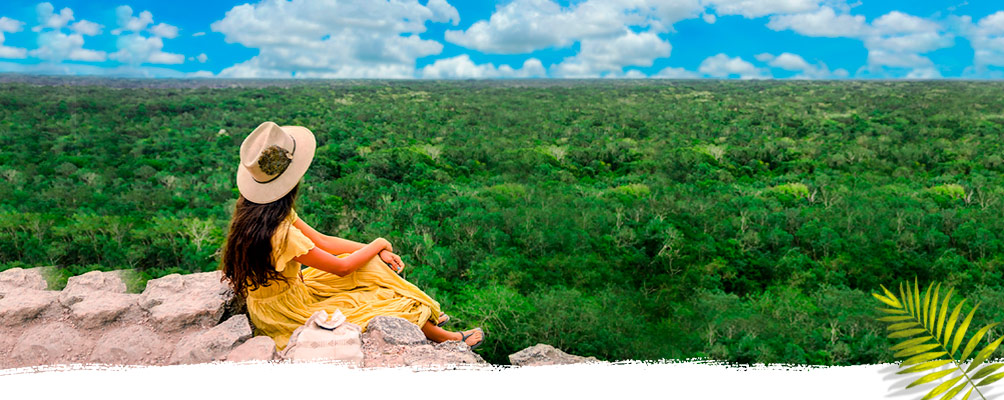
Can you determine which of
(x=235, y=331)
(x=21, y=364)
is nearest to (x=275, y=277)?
(x=235, y=331)

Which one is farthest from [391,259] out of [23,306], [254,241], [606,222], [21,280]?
[606,222]

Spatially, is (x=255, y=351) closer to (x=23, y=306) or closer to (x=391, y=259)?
(x=391, y=259)

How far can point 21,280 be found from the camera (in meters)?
4.18

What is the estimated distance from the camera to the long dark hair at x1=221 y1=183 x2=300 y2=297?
114 inches

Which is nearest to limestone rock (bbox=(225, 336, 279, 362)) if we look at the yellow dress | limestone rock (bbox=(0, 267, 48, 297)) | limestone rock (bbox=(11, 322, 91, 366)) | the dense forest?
the yellow dress

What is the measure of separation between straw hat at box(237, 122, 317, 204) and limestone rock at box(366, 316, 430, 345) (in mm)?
790

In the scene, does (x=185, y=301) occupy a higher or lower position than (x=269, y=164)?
lower

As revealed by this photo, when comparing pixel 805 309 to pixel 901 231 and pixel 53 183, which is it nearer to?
pixel 901 231

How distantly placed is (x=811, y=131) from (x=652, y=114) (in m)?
6.02

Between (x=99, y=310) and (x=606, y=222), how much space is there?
5.47m

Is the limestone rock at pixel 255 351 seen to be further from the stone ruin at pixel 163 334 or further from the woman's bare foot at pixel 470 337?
the woman's bare foot at pixel 470 337

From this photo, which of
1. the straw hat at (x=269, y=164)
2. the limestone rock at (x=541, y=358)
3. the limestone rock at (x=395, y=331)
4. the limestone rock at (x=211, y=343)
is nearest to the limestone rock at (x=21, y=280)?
the limestone rock at (x=211, y=343)

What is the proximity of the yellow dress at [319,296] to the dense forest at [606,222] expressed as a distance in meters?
1.32

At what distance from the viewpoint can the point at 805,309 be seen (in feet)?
17.0
